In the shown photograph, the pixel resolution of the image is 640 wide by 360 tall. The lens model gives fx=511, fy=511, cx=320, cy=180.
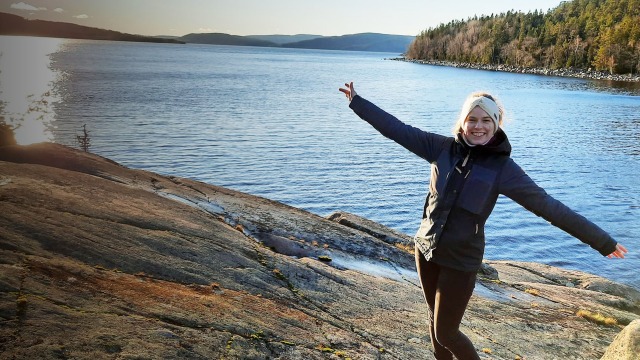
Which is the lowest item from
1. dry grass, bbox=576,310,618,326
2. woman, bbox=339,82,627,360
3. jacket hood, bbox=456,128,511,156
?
dry grass, bbox=576,310,618,326

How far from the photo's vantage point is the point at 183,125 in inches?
2028

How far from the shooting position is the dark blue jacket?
558 centimetres

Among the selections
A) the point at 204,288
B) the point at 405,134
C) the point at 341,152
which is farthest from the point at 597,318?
the point at 341,152

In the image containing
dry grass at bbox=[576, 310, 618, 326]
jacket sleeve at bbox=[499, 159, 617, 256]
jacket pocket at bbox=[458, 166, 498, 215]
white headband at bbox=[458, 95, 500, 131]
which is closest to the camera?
jacket sleeve at bbox=[499, 159, 617, 256]

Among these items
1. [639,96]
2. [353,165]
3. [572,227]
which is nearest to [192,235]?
[572,227]

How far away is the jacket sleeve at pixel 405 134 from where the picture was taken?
6.21 meters

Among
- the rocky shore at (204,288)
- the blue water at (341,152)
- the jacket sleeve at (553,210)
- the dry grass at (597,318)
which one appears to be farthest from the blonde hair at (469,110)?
the dry grass at (597,318)

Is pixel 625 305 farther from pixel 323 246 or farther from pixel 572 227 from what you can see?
pixel 572 227

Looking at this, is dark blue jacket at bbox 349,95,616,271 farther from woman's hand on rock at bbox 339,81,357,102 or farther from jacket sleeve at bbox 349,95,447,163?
woman's hand on rock at bbox 339,81,357,102

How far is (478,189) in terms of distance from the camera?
571cm

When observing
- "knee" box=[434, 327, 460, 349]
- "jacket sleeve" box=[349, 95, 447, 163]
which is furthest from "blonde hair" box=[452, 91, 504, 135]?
"knee" box=[434, 327, 460, 349]

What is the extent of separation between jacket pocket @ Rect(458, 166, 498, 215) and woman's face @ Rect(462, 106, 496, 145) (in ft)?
1.07

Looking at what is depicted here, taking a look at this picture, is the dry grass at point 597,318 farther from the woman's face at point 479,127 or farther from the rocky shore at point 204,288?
the woman's face at point 479,127

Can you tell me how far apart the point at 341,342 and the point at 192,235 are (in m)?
3.86
